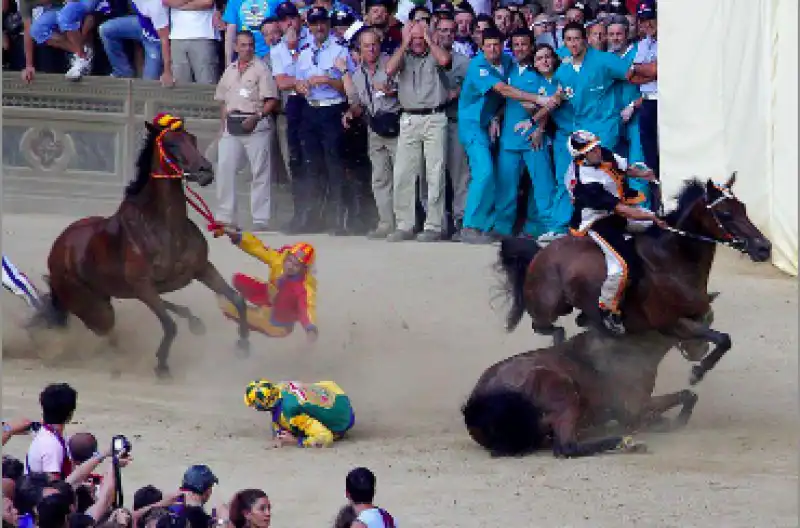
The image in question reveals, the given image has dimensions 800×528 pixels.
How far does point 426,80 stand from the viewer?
16906mm

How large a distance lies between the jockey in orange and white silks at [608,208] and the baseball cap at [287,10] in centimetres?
636

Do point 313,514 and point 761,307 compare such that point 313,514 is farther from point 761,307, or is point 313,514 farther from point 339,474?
point 761,307

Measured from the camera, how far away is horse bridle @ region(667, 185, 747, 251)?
36.8 feet

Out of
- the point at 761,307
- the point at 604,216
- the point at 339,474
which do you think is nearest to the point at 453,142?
the point at 761,307

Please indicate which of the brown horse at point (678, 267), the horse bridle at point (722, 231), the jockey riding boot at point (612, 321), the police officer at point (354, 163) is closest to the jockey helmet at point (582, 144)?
the brown horse at point (678, 267)

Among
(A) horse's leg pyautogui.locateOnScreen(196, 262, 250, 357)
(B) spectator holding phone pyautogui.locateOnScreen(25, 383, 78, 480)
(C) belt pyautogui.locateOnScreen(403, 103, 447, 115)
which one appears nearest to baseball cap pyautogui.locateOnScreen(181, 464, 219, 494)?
(B) spectator holding phone pyautogui.locateOnScreen(25, 383, 78, 480)

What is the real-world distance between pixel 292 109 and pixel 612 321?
686cm

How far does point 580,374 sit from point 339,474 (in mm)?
1675

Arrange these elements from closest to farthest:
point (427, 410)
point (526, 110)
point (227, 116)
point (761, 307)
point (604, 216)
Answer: point (604, 216), point (427, 410), point (761, 307), point (526, 110), point (227, 116)

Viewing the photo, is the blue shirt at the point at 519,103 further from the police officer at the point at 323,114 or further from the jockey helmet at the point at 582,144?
the jockey helmet at the point at 582,144

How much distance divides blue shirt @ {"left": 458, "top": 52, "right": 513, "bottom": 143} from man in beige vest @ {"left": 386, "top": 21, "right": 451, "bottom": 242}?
0.76 feet

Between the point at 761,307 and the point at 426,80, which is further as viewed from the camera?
the point at 426,80

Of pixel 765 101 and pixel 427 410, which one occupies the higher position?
pixel 765 101

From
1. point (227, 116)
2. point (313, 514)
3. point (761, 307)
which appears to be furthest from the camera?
point (227, 116)
